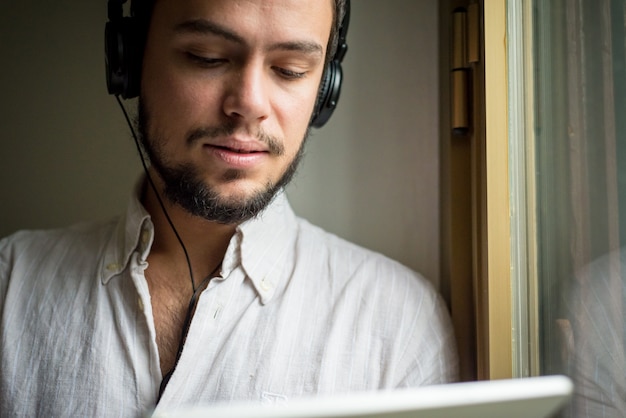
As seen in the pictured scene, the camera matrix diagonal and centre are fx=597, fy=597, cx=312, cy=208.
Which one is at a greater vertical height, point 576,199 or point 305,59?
point 305,59

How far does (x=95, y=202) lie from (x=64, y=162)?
0.38ft

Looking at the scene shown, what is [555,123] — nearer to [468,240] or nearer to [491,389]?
[468,240]

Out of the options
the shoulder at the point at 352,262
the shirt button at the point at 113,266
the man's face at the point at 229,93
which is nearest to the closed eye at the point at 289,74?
the man's face at the point at 229,93

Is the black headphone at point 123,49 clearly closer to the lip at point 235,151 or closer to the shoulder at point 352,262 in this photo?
the lip at point 235,151

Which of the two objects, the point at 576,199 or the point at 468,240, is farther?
the point at 468,240

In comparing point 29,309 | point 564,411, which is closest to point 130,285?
point 29,309

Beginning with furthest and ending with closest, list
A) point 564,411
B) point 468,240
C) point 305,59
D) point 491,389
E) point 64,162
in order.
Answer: point 64,162, point 468,240, point 305,59, point 564,411, point 491,389

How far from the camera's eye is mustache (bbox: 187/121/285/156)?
0.96 m

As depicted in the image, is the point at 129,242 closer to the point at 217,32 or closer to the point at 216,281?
the point at 216,281

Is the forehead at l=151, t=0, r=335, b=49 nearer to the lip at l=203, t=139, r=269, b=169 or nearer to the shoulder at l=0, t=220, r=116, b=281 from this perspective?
the lip at l=203, t=139, r=269, b=169

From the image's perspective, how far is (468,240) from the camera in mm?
1163

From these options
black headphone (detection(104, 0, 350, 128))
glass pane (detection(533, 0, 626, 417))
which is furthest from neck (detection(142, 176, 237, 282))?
glass pane (detection(533, 0, 626, 417))

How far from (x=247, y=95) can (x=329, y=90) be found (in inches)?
9.2

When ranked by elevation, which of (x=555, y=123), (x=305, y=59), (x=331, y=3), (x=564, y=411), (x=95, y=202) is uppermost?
(x=331, y=3)
